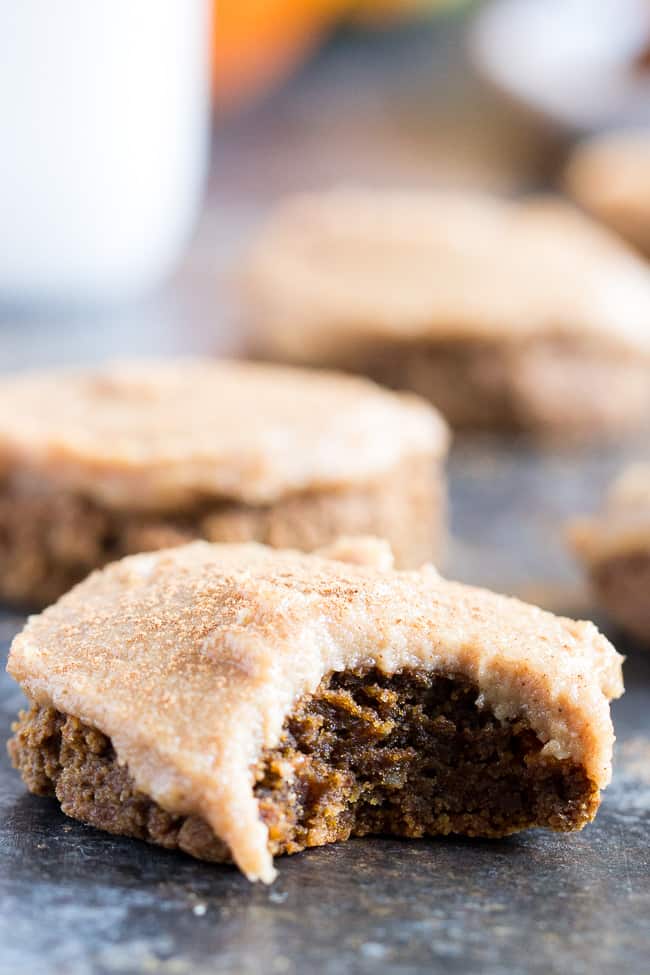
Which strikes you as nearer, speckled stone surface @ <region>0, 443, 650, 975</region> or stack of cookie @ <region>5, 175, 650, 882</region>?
speckled stone surface @ <region>0, 443, 650, 975</region>

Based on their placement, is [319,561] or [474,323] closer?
[319,561]

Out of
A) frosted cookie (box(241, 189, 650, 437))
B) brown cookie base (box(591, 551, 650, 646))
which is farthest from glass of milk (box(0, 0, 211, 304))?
brown cookie base (box(591, 551, 650, 646))

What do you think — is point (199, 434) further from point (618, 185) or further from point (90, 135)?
point (618, 185)

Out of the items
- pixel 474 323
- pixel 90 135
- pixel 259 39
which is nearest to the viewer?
pixel 474 323

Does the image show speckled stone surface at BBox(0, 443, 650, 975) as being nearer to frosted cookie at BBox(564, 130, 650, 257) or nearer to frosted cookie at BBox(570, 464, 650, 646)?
frosted cookie at BBox(570, 464, 650, 646)

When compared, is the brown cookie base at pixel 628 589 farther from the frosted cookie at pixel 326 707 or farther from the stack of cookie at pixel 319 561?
the frosted cookie at pixel 326 707

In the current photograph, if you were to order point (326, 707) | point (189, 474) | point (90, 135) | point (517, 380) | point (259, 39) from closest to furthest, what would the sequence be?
point (326, 707) → point (189, 474) → point (517, 380) → point (90, 135) → point (259, 39)

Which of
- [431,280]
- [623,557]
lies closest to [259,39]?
[431,280]
